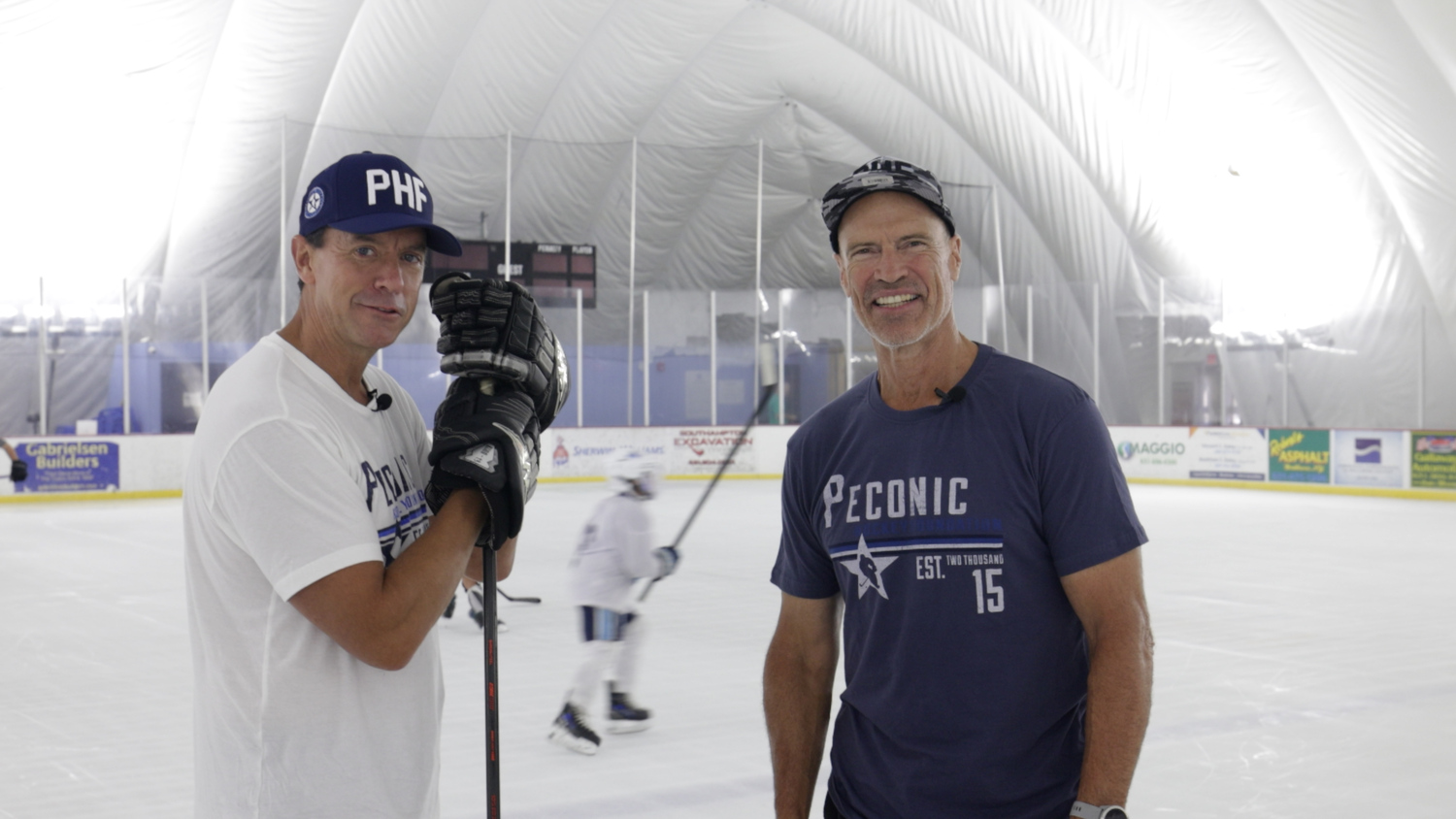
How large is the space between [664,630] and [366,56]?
1805 cm

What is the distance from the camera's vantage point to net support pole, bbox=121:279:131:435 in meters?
18.9

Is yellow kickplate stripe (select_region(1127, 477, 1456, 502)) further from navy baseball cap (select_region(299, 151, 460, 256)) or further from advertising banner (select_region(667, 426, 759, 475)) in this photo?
navy baseball cap (select_region(299, 151, 460, 256))

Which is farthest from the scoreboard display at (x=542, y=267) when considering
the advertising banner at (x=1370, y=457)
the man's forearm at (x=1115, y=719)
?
the man's forearm at (x=1115, y=719)

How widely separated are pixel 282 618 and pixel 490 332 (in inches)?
19.9

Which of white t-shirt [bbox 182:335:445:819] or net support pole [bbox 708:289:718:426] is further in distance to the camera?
net support pole [bbox 708:289:718:426]

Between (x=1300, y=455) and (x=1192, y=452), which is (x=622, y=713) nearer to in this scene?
(x=1300, y=455)

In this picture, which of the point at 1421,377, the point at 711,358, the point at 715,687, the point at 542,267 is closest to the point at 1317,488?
the point at 1421,377

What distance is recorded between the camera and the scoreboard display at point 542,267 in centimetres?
2128

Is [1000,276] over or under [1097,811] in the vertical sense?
over

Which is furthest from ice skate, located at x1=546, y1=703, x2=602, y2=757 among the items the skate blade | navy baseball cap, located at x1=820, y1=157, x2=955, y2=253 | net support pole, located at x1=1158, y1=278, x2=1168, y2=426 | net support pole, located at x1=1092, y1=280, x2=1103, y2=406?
net support pole, located at x1=1092, y1=280, x2=1103, y2=406

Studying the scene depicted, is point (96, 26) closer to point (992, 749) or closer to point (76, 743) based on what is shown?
point (76, 743)

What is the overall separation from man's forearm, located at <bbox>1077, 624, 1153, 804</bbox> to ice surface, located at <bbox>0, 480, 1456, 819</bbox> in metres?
2.78

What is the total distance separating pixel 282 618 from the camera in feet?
5.82

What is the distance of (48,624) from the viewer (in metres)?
8.14
